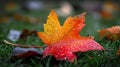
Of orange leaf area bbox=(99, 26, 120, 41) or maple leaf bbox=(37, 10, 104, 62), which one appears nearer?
maple leaf bbox=(37, 10, 104, 62)

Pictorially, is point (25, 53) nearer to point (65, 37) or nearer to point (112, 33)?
point (65, 37)

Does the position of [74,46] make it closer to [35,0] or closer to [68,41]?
[68,41]

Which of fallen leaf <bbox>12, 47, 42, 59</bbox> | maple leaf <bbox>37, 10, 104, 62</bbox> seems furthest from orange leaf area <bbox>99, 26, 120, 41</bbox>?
fallen leaf <bbox>12, 47, 42, 59</bbox>

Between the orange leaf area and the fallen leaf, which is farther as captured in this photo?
the orange leaf area

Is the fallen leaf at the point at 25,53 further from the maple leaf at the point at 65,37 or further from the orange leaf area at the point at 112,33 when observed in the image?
the orange leaf area at the point at 112,33

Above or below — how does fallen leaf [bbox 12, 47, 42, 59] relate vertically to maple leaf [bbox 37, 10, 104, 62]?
below

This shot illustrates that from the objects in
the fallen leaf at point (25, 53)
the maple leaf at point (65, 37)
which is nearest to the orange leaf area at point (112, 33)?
the maple leaf at point (65, 37)

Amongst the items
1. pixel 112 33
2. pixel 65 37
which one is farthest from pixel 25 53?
pixel 112 33

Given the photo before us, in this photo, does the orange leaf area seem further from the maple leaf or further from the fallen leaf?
the fallen leaf
